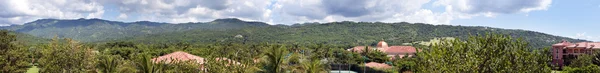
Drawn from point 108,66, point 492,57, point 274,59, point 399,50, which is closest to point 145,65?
point 274,59

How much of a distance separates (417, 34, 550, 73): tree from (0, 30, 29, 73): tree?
21.4 meters

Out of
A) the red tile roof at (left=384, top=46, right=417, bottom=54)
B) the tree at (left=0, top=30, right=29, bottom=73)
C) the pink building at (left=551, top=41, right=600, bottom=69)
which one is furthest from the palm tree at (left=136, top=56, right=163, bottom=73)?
the red tile roof at (left=384, top=46, right=417, bottom=54)

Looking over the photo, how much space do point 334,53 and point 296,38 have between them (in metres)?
97.1

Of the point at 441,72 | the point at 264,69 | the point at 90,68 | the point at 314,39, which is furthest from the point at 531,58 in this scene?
the point at 314,39

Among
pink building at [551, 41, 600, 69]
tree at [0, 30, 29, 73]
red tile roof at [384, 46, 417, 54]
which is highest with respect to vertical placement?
tree at [0, 30, 29, 73]

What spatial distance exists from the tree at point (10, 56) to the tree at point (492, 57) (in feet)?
70.2

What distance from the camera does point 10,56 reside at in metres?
24.8

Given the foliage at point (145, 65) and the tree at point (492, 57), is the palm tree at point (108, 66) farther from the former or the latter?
the tree at point (492, 57)

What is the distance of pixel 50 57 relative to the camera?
61.0ft

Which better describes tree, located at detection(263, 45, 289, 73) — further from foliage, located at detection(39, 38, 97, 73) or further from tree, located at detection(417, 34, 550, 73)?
foliage, located at detection(39, 38, 97, 73)

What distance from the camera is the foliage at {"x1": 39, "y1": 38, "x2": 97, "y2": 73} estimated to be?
18.5 meters

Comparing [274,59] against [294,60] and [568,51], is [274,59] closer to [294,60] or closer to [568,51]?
[294,60]

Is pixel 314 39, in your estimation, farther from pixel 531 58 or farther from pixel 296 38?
pixel 531 58

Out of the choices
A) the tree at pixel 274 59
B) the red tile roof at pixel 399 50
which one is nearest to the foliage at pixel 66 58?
the tree at pixel 274 59
